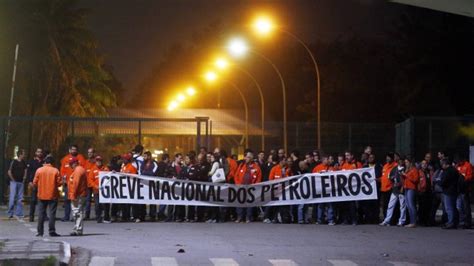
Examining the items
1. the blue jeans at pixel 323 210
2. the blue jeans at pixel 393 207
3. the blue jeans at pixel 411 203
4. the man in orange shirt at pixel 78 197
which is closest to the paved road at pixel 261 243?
the man in orange shirt at pixel 78 197

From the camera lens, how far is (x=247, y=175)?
2569 cm

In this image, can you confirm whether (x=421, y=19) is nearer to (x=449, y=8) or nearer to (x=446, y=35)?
(x=446, y=35)

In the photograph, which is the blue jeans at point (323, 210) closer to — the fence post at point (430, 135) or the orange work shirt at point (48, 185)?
the orange work shirt at point (48, 185)

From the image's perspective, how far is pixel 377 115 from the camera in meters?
83.1

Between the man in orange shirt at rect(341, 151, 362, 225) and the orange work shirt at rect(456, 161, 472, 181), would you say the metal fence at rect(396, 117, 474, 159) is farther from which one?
the orange work shirt at rect(456, 161, 472, 181)

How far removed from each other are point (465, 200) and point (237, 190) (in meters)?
6.05

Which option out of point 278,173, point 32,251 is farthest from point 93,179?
point 32,251

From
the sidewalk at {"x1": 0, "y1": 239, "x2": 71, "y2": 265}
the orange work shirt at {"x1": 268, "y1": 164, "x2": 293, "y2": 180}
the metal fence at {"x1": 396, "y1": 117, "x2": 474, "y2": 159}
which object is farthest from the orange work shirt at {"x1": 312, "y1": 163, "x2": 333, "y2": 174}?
the sidewalk at {"x1": 0, "y1": 239, "x2": 71, "y2": 265}

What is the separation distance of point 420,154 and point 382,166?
36.6 ft

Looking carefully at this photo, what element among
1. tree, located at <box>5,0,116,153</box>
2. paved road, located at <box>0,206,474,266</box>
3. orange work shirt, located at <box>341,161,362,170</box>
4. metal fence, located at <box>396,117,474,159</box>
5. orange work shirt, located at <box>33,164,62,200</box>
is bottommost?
paved road, located at <box>0,206,474,266</box>

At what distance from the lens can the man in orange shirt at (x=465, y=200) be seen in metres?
24.0

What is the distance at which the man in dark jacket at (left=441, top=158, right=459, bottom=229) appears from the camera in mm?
23578

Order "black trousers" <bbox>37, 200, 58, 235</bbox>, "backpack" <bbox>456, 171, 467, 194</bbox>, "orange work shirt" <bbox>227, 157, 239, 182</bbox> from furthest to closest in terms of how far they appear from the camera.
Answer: "orange work shirt" <bbox>227, 157, 239, 182</bbox> < "backpack" <bbox>456, 171, 467, 194</bbox> < "black trousers" <bbox>37, 200, 58, 235</bbox>

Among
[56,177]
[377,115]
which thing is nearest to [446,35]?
[377,115]
